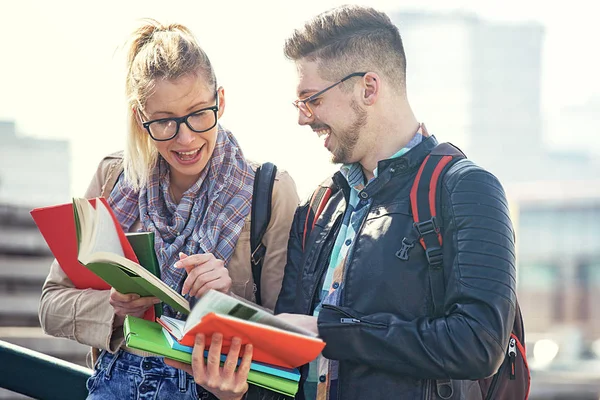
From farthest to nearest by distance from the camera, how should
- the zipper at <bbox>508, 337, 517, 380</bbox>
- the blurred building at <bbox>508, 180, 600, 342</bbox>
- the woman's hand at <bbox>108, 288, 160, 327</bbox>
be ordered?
the blurred building at <bbox>508, 180, 600, 342</bbox>, the woman's hand at <bbox>108, 288, 160, 327</bbox>, the zipper at <bbox>508, 337, 517, 380</bbox>

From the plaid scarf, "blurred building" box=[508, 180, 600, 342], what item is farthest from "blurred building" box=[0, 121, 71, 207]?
"blurred building" box=[508, 180, 600, 342]

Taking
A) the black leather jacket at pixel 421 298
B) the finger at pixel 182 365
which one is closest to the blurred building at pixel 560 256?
the black leather jacket at pixel 421 298

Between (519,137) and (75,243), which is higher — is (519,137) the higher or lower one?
the higher one

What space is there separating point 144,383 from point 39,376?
35cm

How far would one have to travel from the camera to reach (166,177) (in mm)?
3047

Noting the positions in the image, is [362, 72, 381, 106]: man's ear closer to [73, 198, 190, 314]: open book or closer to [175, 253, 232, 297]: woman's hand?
[175, 253, 232, 297]: woman's hand

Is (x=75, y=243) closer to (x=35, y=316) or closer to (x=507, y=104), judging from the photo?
(x=35, y=316)

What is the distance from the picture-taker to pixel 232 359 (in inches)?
85.8

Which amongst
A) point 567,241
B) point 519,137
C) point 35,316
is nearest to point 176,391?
point 35,316

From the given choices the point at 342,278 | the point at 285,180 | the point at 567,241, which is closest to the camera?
the point at 342,278

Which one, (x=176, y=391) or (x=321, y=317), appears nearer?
(x=321, y=317)

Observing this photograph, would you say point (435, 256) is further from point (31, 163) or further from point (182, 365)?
point (31, 163)

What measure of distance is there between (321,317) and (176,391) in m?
0.66

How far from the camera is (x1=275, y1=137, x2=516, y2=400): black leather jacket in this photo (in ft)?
7.09
